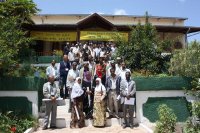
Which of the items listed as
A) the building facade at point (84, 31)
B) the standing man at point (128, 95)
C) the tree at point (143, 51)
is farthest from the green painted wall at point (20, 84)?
the building facade at point (84, 31)

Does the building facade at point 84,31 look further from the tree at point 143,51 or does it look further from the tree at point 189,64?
the tree at point 189,64

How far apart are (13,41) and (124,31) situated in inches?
701

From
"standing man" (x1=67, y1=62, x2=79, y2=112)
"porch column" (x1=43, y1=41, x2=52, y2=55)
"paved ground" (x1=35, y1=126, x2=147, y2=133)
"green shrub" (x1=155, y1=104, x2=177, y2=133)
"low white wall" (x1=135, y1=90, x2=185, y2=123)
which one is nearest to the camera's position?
"green shrub" (x1=155, y1=104, x2=177, y2=133)

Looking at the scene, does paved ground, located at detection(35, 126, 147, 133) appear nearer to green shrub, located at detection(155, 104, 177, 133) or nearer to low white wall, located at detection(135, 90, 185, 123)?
low white wall, located at detection(135, 90, 185, 123)

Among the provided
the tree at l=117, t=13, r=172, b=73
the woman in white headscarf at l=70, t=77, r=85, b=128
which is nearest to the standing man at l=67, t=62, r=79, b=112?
the woman in white headscarf at l=70, t=77, r=85, b=128

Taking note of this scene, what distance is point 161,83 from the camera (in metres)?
15.5

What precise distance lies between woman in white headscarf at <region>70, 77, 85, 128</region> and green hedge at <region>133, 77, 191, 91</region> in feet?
6.71

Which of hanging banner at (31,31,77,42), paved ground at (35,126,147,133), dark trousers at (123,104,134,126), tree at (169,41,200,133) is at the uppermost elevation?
hanging banner at (31,31,77,42)

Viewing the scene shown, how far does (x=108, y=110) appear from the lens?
15641 mm

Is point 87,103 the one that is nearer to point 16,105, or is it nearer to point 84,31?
point 16,105

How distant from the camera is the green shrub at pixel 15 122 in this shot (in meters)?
13.4

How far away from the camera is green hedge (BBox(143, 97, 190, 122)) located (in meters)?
15.4

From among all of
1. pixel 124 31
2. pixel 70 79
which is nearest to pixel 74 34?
pixel 124 31

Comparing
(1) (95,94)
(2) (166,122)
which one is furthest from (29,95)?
(2) (166,122)
